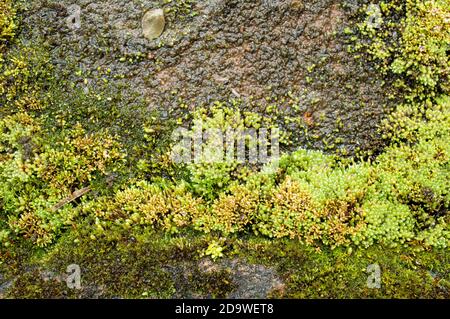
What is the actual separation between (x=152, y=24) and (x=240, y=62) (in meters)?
1.09

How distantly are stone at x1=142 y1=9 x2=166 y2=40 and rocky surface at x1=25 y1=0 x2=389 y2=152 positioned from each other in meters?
0.06

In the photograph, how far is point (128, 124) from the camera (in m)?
5.67

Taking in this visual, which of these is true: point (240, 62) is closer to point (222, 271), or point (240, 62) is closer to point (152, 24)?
point (152, 24)

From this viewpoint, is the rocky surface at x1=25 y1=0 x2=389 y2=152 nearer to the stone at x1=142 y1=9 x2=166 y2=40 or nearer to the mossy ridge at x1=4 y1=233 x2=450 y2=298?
the stone at x1=142 y1=9 x2=166 y2=40

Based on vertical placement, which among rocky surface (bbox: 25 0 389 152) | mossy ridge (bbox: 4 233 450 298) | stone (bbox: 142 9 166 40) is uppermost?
stone (bbox: 142 9 166 40)

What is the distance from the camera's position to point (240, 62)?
5680 millimetres

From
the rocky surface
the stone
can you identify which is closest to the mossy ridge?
the rocky surface

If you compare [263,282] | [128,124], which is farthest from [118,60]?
[263,282]

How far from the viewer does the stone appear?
222 inches

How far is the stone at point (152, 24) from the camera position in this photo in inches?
222

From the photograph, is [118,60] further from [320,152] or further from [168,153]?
[320,152]

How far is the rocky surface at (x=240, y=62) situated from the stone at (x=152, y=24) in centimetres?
6

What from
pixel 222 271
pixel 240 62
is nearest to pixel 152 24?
pixel 240 62

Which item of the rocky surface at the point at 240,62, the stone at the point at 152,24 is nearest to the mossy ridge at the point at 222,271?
the rocky surface at the point at 240,62
